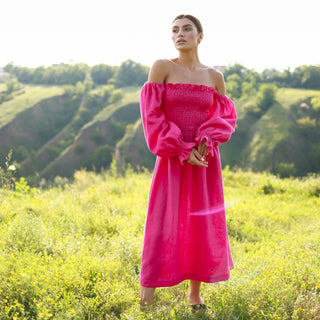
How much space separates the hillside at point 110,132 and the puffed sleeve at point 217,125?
1639 inches

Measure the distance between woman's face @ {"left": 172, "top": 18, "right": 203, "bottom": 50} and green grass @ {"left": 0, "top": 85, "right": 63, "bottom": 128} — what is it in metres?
63.0

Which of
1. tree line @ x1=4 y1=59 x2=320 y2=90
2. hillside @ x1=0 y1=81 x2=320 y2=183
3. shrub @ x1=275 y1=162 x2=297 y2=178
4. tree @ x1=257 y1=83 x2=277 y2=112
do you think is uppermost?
tree line @ x1=4 y1=59 x2=320 y2=90

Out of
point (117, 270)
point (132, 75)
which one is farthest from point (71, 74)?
point (117, 270)

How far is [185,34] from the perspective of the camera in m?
2.16

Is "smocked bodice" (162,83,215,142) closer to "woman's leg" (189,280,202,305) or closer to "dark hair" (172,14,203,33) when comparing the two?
"dark hair" (172,14,203,33)

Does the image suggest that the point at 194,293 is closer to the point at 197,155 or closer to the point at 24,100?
the point at 197,155

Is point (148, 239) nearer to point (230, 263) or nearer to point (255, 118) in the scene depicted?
point (230, 263)

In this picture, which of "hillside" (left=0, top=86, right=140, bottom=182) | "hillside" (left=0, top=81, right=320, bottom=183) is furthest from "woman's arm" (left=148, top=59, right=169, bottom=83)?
"hillside" (left=0, top=86, right=140, bottom=182)

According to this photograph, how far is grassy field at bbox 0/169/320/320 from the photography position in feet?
7.27

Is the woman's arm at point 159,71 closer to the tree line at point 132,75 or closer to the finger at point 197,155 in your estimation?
the finger at point 197,155

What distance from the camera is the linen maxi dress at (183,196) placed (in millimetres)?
2127

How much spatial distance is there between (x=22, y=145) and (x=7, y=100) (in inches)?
624

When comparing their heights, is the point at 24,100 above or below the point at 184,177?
above

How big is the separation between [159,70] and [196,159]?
2.21ft
